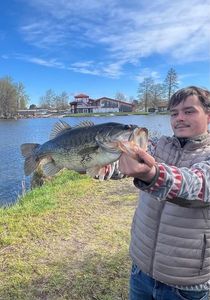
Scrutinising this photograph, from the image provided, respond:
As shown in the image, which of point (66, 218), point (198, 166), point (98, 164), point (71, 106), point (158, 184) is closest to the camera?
point (158, 184)

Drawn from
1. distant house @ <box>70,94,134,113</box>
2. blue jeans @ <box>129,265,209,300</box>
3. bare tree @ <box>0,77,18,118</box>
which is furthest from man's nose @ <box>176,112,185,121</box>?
distant house @ <box>70,94,134,113</box>

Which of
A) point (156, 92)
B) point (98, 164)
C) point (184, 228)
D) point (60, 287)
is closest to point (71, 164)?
point (98, 164)

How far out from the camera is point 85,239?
5.18m

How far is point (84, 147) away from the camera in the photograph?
2061 mm

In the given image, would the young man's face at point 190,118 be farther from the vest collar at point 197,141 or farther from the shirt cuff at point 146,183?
the shirt cuff at point 146,183

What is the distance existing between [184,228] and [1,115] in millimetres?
77437

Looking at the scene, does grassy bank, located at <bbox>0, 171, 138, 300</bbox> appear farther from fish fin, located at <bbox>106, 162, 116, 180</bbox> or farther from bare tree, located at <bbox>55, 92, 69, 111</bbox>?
bare tree, located at <bbox>55, 92, 69, 111</bbox>

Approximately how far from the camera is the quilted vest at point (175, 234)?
2.09m

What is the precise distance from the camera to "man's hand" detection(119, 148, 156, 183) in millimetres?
1326

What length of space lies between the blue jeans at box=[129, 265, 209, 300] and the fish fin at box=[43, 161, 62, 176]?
864mm

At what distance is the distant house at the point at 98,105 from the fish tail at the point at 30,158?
8578 cm

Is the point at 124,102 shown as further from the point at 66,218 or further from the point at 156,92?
the point at 66,218

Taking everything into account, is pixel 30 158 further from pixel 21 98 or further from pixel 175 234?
pixel 21 98

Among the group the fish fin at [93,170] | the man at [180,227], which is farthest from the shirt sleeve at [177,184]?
the fish fin at [93,170]
